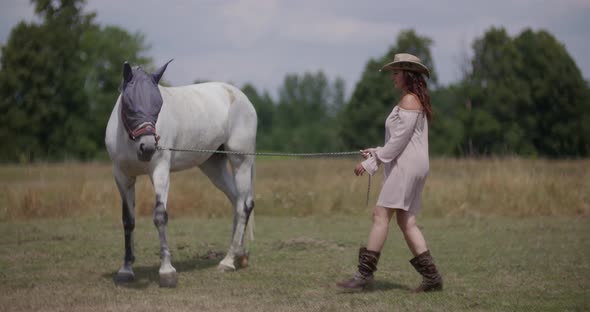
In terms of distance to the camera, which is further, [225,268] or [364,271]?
[225,268]

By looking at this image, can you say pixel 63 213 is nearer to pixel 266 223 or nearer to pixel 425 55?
pixel 266 223

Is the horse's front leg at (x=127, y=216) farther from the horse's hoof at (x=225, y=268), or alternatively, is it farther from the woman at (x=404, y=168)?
the woman at (x=404, y=168)

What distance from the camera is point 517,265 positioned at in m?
Result: 7.66

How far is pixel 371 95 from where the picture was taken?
4919 centimetres

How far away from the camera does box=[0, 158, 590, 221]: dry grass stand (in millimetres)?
13188

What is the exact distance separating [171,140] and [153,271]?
1605 mm

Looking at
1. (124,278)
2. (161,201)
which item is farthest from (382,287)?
(124,278)

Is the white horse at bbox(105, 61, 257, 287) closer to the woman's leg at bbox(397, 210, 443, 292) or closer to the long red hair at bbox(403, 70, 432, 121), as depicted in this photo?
the woman's leg at bbox(397, 210, 443, 292)

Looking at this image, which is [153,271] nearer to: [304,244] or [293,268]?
[293,268]

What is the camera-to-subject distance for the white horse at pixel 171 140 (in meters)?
6.42

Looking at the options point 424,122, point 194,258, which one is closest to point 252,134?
point 194,258

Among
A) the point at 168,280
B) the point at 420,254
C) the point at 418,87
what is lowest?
the point at 168,280

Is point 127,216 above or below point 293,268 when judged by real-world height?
above

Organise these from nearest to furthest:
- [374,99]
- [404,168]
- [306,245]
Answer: [404,168], [306,245], [374,99]
